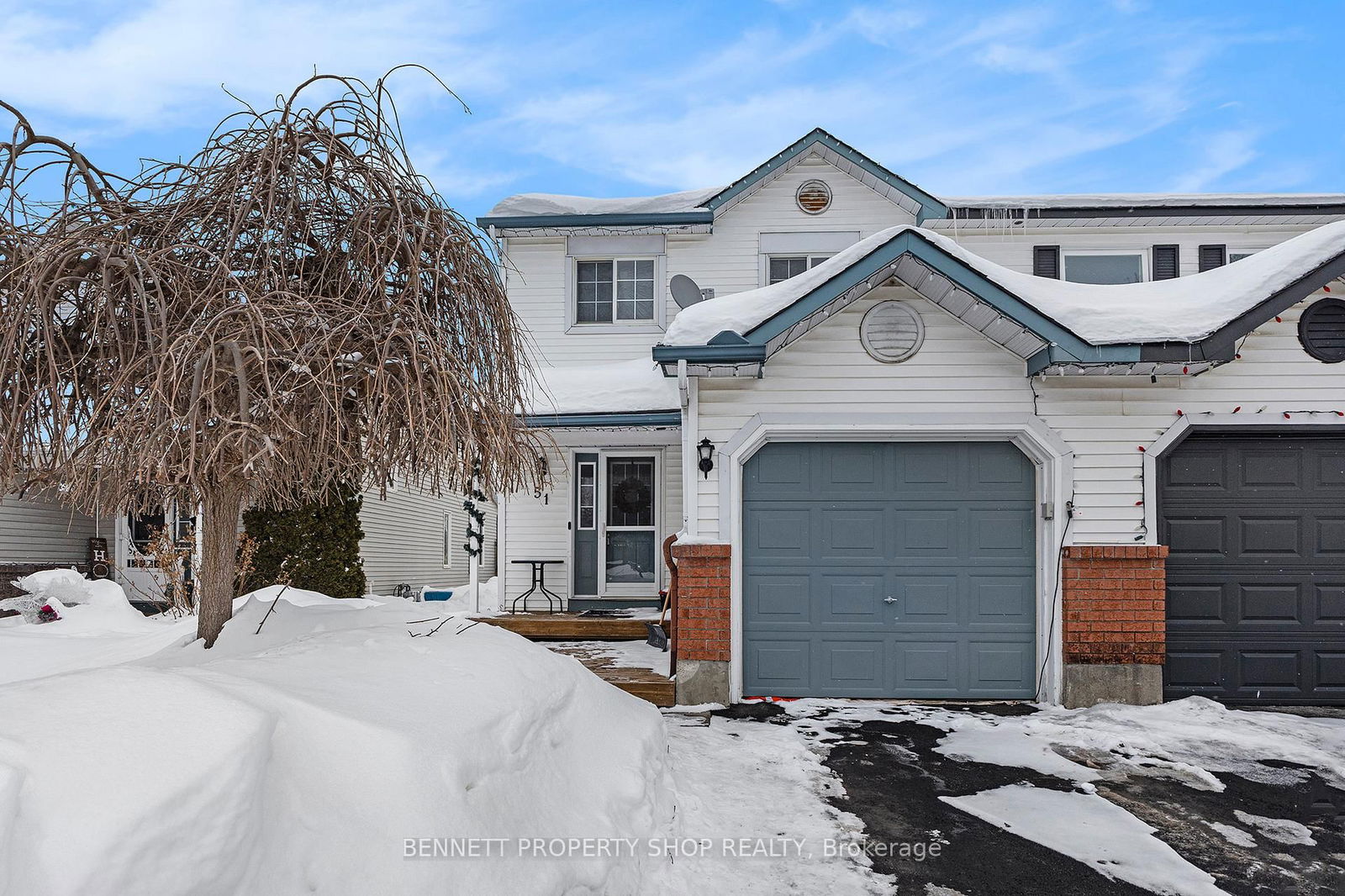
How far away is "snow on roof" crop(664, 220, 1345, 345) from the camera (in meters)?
7.07

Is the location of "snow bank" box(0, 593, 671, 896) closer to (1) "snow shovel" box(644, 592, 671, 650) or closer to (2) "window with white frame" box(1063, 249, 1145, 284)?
(1) "snow shovel" box(644, 592, 671, 650)

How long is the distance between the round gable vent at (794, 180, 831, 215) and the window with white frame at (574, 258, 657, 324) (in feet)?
8.66

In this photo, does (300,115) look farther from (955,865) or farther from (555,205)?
(555,205)

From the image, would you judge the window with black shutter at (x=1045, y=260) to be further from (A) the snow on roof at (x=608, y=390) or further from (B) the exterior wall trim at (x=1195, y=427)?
(A) the snow on roof at (x=608, y=390)

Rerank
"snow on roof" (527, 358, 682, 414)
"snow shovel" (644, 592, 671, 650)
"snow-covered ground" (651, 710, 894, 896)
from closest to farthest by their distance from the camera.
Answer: "snow-covered ground" (651, 710, 894, 896), "snow shovel" (644, 592, 671, 650), "snow on roof" (527, 358, 682, 414)

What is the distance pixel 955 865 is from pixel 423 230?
14.7 ft


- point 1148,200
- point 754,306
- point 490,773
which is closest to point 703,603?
point 754,306

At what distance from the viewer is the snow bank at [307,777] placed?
2.02m

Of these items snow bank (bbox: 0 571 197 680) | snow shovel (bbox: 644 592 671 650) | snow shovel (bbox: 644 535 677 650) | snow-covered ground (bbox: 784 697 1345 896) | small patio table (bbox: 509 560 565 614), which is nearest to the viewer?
snow-covered ground (bbox: 784 697 1345 896)

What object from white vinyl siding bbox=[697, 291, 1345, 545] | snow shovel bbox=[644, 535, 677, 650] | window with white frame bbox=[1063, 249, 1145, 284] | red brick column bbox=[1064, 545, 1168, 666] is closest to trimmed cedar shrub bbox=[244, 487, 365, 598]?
snow shovel bbox=[644, 535, 677, 650]

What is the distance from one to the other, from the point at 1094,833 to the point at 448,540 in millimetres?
19917

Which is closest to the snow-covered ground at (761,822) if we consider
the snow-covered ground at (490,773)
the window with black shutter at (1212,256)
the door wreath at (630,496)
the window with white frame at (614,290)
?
the snow-covered ground at (490,773)

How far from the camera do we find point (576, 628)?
32.4 ft

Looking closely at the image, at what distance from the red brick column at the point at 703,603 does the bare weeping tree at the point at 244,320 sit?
124 inches
